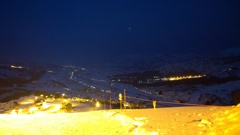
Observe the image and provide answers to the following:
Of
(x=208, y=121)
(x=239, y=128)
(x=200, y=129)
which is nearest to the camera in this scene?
(x=239, y=128)

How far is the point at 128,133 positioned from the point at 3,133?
6.09 m

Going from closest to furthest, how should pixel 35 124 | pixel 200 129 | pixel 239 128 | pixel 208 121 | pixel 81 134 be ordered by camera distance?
1. pixel 239 128
2. pixel 200 129
3. pixel 208 121
4. pixel 81 134
5. pixel 35 124

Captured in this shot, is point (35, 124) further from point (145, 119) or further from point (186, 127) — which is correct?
point (186, 127)

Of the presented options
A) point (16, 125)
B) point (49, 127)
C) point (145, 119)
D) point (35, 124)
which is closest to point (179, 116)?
point (145, 119)

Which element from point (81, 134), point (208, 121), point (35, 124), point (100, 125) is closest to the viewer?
point (208, 121)

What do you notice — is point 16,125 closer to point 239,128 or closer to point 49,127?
point 49,127

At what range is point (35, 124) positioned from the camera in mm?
14273

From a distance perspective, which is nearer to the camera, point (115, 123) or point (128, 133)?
point (128, 133)

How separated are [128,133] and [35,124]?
619cm

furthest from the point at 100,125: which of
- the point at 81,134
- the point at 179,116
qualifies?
the point at 179,116

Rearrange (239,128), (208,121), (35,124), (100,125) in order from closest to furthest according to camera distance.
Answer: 1. (239,128)
2. (208,121)
3. (100,125)
4. (35,124)

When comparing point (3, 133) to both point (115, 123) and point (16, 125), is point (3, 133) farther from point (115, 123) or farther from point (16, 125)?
point (115, 123)

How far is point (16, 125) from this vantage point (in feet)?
46.9

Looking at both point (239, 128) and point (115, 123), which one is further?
point (115, 123)
